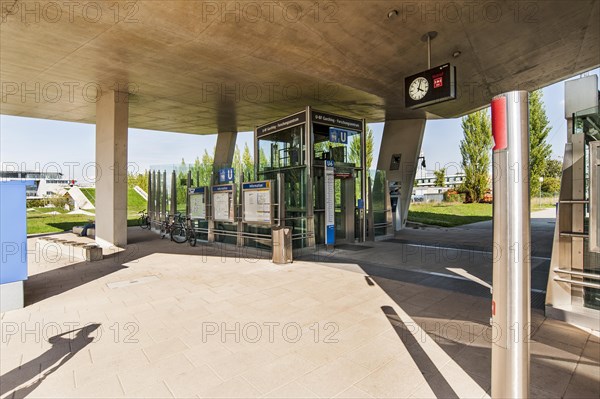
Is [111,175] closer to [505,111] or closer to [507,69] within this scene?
[505,111]

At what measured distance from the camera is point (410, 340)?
11.3 feet

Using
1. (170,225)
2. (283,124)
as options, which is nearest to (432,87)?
(283,124)

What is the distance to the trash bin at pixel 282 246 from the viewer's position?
7.57 meters

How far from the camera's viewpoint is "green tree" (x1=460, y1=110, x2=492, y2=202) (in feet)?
87.7

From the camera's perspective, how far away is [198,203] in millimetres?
11547

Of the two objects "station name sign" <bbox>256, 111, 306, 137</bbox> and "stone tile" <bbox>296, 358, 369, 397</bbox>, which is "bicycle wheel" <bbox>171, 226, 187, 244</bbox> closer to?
"station name sign" <bbox>256, 111, 306, 137</bbox>

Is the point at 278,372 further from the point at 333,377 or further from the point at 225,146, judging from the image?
the point at 225,146

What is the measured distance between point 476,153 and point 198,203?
83.6 ft

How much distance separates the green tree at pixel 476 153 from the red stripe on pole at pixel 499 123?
28.4 metres

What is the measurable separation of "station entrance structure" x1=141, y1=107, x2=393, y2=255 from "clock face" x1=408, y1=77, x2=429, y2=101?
10.4ft

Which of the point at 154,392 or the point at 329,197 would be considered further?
the point at 329,197

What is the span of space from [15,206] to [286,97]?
901cm

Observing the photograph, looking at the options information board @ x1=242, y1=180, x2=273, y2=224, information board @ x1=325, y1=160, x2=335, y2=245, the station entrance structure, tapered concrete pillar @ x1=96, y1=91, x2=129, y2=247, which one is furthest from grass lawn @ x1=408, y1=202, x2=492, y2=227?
tapered concrete pillar @ x1=96, y1=91, x2=129, y2=247

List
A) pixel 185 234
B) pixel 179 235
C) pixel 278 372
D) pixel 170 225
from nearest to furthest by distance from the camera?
pixel 278 372, pixel 185 234, pixel 179 235, pixel 170 225
